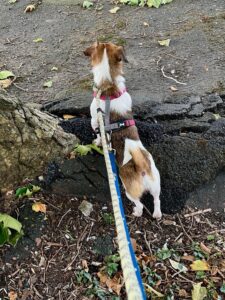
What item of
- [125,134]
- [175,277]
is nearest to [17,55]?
[125,134]

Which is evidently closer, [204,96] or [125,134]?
[125,134]

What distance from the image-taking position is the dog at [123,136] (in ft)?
12.0

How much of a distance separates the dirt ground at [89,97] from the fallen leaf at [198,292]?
0.04 meters

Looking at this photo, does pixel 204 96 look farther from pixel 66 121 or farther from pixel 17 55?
pixel 17 55

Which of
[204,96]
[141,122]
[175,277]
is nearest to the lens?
[175,277]

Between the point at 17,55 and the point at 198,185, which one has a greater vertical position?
the point at 17,55

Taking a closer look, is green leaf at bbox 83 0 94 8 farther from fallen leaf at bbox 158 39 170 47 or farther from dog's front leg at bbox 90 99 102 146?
dog's front leg at bbox 90 99 102 146

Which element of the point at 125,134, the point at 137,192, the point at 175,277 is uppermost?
the point at 125,134

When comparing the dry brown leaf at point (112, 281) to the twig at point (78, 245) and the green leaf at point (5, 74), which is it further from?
the green leaf at point (5, 74)

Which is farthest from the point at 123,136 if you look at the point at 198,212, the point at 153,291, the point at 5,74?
the point at 5,74

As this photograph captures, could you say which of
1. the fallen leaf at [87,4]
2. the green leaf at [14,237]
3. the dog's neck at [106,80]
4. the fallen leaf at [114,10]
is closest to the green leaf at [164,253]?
the green leaf at [14,237]

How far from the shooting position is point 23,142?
3.65 m

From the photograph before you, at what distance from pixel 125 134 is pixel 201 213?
983 millimetres

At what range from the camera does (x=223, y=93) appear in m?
4.93
